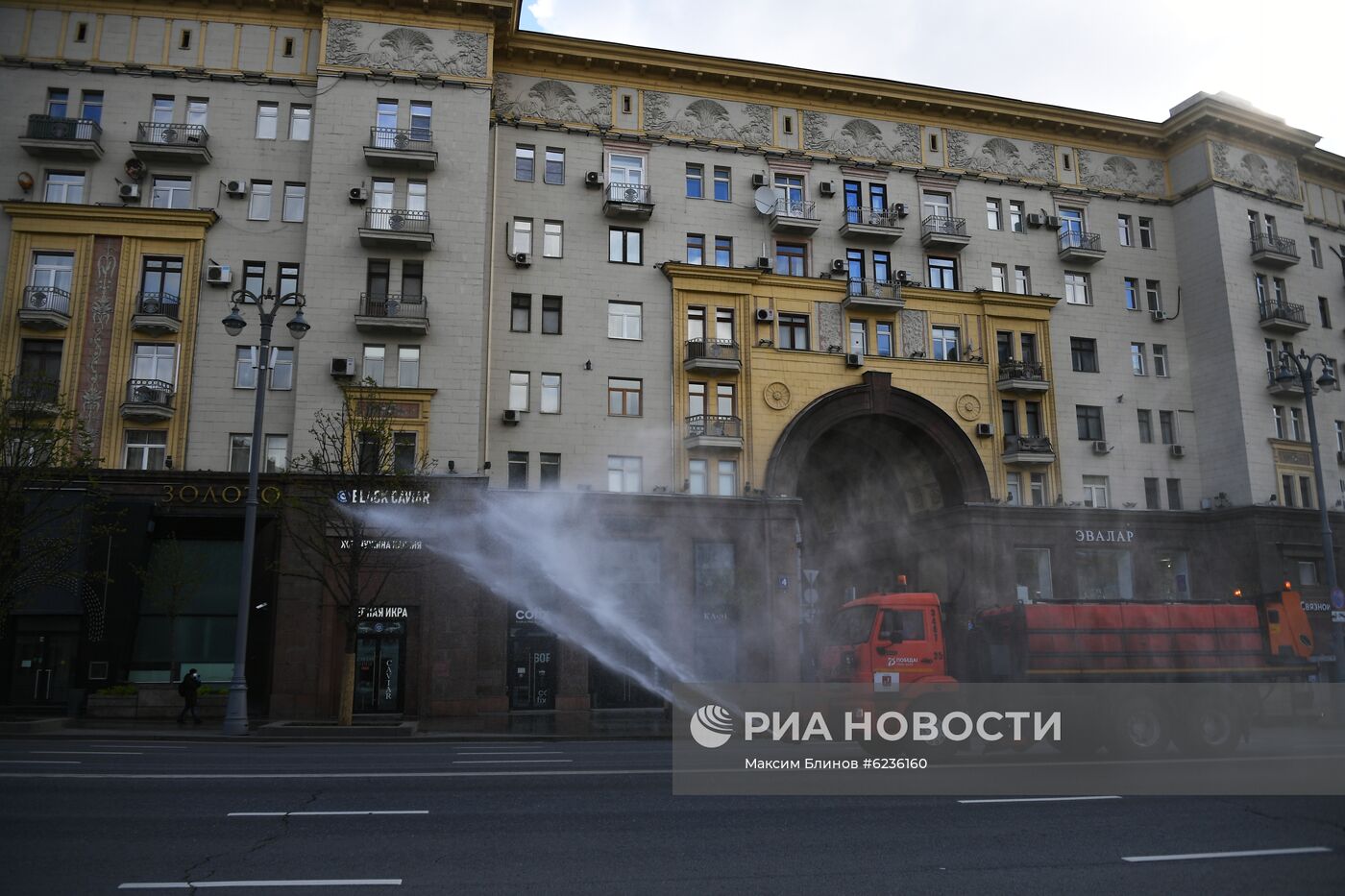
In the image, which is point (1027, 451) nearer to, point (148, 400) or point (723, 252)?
point (723, 252)

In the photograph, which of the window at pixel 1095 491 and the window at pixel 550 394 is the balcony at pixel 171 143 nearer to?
the window at pixel 550 394

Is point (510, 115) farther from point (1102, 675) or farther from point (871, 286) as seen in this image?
point (1102, 675)

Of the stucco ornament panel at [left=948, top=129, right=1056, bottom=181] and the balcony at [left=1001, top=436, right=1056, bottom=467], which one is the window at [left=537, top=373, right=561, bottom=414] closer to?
the balcony at [left=1001, top=436, right=1056, bottom=467]

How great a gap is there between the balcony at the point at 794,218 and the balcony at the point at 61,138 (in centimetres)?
2508

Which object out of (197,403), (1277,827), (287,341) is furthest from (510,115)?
(1277,827)

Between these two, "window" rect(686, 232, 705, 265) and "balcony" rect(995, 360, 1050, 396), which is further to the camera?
"balcony" rect(995, 360, 1050, 396)

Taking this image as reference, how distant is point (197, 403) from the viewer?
104 feet

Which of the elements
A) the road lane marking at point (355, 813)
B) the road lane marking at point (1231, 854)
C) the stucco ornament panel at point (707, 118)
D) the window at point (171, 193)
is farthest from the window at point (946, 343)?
the road lane marking at point (355, 813)

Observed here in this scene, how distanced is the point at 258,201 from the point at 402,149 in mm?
5650

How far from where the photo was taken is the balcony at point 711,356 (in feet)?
116

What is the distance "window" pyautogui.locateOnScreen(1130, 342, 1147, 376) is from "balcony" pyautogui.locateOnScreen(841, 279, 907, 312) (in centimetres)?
1156

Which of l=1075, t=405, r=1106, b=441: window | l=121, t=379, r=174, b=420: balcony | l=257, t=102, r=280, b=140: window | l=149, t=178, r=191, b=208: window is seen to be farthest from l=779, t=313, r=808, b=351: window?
l=149, t=178, r=191, b=208: window

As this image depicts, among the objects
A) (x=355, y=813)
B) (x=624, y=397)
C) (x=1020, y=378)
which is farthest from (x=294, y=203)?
(x=1020, y=378)

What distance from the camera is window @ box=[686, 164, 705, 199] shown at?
37.3 meters
